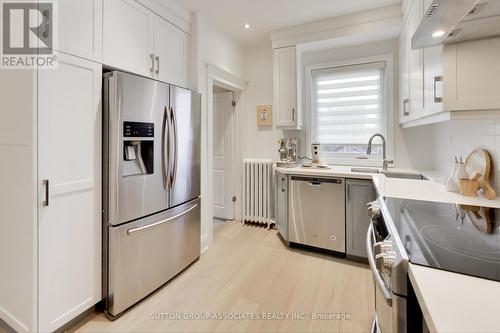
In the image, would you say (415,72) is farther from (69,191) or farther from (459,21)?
(69,191)

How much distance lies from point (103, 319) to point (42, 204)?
930mm

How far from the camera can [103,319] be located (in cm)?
172

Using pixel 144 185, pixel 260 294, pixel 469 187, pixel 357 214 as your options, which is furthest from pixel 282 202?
pixel 469 187

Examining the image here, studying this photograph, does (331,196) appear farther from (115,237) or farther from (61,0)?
(61,0)

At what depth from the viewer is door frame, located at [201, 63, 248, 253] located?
2832 mm

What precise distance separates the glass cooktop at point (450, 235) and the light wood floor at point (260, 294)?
959mm

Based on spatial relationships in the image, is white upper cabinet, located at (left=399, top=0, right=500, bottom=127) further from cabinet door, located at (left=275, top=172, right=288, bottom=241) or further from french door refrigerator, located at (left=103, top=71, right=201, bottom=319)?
french door refrigerator, located at (left=103, top=71, right=201, bottom=319)

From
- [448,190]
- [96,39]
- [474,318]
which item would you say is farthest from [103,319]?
[448,190]

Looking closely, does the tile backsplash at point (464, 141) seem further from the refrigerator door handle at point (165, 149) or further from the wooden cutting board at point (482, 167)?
the refrigerator door handle at point (165, 149)

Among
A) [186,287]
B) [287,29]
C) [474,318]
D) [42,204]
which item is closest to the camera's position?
[474,318]

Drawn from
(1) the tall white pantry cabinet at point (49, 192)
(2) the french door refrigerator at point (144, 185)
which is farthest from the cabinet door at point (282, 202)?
(1) the tall white pantry cabinet at point (49, 192)

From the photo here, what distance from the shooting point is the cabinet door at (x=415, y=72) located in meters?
1.79

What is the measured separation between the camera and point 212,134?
3199 mm

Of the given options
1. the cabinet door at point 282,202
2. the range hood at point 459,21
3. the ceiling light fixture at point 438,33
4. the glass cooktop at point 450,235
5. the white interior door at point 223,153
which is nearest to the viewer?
the glass cooktop at point 450,235
